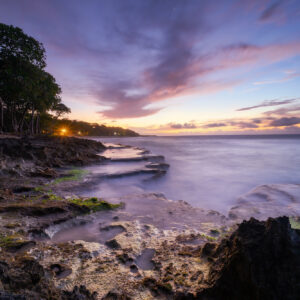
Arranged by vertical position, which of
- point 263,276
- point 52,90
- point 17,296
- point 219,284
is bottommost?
point 219,284

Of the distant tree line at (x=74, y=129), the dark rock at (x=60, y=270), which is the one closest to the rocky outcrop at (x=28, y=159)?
the dark rock at (x=60, y=270)

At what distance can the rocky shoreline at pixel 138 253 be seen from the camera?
1646 mm

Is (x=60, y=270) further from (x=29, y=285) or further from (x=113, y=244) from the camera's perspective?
(x=113, y=244)

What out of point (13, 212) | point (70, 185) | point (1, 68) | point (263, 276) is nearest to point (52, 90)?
point (1, 68)

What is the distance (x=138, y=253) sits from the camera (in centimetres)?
294

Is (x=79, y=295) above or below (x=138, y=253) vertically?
above

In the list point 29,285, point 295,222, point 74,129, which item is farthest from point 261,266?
point 74,129

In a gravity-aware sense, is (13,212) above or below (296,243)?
below

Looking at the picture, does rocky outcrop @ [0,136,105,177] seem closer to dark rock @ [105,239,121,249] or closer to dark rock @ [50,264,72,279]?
dark rock @ [105,239,121,249]

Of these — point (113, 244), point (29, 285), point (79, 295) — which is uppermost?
point (29, 285)

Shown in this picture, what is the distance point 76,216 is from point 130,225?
1.39m

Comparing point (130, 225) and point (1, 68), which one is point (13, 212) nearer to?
point (130, 225)

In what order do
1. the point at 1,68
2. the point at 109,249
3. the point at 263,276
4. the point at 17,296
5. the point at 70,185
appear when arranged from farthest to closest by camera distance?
1. the point at 1,68
2. the point at 70,185
3. the point at 109,249
4. the point at 263,276
5. the point at 17,296

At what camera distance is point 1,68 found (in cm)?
1445
